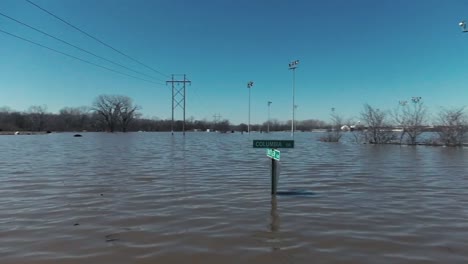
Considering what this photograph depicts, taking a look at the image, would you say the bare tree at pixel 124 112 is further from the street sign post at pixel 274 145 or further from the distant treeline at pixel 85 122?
the street sign post at pixel 274 145

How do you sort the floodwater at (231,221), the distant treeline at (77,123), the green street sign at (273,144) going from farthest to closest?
the distant treeline at (77,123)
the green street sign at (273,144)
the floodwater at (231,221)

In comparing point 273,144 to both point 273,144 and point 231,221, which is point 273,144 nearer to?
point 273,144

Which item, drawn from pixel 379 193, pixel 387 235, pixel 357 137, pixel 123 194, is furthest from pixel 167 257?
pixel 357 137

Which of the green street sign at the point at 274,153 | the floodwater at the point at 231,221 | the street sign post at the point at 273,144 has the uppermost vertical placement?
the street sign post at the point at 273,144

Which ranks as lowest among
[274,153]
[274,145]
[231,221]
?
[231,221]

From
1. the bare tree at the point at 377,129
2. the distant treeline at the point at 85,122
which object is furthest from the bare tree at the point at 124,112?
the bare tree at the point at 377,129

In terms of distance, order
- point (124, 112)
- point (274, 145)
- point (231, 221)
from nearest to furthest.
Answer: point (231, 221), point (274, 145), point (124, 112)

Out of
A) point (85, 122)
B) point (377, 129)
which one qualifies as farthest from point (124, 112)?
point (377, 129)

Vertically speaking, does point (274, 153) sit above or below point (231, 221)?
above

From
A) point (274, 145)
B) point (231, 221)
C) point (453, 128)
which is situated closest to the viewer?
point (231, 221)

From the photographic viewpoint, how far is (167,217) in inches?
279

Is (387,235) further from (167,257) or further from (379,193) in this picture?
(379,193)

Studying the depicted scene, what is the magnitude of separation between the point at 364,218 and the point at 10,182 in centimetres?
1110

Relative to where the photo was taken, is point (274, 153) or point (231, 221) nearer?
point (231, 221)
